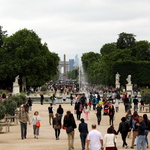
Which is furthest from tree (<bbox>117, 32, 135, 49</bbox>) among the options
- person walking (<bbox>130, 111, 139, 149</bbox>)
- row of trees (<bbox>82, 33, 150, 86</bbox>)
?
person walking (<bbox>130, 111, 139, 149</bbox>)

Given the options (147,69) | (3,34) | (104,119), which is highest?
(3,34)

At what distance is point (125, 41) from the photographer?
344ft

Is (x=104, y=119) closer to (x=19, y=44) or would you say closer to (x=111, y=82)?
(x=19, y=44)

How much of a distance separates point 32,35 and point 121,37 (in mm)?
33773

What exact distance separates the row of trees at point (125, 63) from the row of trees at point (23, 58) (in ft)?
50.5

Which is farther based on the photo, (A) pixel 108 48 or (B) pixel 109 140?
(A) pixel 108 48

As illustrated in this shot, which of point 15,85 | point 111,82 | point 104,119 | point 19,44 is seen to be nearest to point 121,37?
point 111,82

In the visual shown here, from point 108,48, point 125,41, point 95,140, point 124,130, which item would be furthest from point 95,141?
point 108,48

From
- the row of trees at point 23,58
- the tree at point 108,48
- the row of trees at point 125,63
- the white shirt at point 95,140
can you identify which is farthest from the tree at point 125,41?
the white shirt at point 95,140

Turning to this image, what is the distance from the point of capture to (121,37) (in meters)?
104

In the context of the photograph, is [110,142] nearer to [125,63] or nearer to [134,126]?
[134,126]

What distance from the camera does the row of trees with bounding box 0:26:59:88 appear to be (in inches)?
2778

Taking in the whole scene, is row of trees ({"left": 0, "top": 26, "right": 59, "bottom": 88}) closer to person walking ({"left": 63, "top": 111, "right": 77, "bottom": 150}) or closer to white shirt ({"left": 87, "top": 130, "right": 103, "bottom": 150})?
person walking ({"left": 63, "top": 111, "right": 77, "bottom": 150})

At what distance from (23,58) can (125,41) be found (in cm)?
3795
